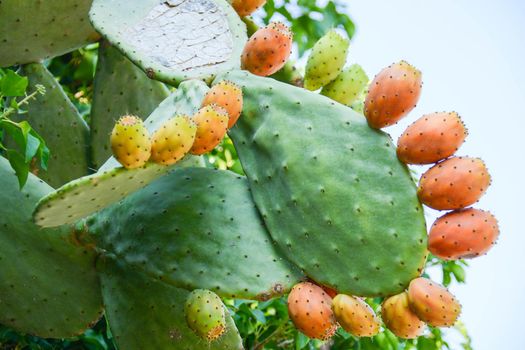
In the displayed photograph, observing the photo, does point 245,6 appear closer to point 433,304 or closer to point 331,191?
point 331,191

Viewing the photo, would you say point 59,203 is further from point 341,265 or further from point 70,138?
point 70,138

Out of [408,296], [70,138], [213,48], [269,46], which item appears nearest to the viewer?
[408,296]

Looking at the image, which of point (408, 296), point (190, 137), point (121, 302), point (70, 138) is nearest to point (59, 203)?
point (190, 137)

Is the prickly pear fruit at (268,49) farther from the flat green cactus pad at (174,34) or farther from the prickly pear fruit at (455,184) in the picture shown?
the prickly pear fruit at (455,184)

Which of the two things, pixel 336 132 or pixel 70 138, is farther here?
pixel 70 138

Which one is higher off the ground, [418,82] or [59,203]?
[418,82]

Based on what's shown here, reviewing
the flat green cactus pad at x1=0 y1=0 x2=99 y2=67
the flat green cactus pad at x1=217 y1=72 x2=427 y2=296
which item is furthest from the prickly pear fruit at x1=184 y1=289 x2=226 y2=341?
the flat green cactus pad at x1=0 y1=0 x2=99 y2=67

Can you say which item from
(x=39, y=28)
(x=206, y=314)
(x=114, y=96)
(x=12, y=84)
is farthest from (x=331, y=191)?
(x=39, y=28)

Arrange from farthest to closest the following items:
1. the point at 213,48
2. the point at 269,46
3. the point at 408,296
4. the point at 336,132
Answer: the point at 213,48 < the point at 269,46 < the point at 336,132 < the point at 408,296
